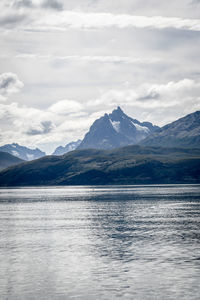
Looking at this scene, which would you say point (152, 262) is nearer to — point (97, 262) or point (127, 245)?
point (97, 262)

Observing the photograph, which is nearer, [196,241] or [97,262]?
[97,262]

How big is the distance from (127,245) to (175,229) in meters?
25.1

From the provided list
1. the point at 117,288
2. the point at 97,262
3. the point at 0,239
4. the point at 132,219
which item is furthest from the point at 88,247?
the point at 132,219

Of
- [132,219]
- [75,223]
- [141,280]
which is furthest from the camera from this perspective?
[132,219]

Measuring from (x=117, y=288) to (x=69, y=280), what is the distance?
7095 mm

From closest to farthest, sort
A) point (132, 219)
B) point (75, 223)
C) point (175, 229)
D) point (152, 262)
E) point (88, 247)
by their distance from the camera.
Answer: point (152, 262) < point (88, 247) < point (175, 229) < point (75, 223) < point (132, 219)

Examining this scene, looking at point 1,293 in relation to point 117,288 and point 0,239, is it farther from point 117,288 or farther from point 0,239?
point 0,239

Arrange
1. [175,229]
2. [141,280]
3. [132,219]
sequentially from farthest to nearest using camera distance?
[132,219], [175,229], [141,280]

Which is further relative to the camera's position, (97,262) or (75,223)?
(75,223)

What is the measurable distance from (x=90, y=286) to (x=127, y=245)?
27561 mm

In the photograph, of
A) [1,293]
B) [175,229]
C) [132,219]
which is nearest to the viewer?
[1,293]

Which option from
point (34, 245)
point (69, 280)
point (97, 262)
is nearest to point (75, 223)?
point (34, 245)

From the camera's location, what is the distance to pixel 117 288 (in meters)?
41.5

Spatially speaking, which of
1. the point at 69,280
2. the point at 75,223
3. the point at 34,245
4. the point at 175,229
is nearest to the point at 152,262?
the point at 69,280
